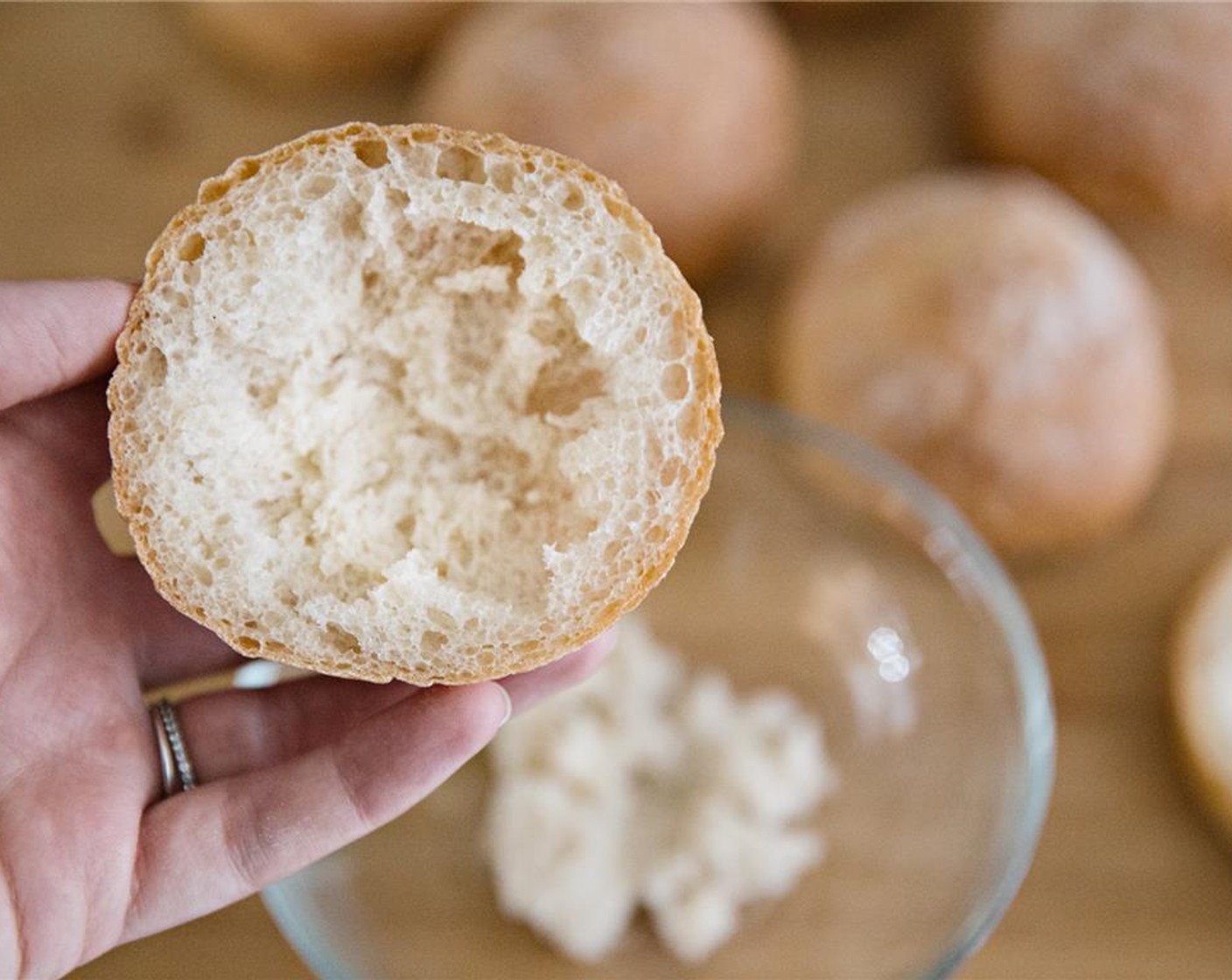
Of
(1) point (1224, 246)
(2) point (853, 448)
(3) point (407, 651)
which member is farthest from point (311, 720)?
(1) point (1224, 246)

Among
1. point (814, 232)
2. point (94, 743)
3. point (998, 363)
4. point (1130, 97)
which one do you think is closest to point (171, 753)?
point (94, 743)

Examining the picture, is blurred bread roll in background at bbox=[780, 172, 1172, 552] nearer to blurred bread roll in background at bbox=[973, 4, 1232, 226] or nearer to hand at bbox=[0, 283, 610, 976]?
blurred bread roll in background at bbox=[973, 4, 1232, 226]

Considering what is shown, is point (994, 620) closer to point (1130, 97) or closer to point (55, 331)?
point (1130, 97)

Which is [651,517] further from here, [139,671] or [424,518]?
[139,671]

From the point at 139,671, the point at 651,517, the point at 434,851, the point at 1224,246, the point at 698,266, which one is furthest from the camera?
the point at 1224,246

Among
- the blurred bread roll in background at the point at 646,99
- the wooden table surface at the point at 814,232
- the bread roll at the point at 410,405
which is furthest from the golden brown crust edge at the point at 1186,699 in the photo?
the bread roll at the point at 410,405
